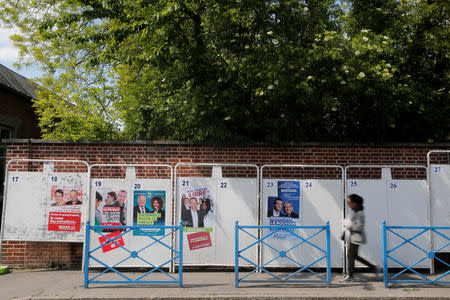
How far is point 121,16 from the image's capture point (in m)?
8.68

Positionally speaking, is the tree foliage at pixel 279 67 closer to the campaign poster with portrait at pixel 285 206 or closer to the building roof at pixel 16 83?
the campaign poster with portrait at pixel 285 206

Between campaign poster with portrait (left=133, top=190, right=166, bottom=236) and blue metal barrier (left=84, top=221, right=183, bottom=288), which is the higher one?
campaign poster with portrait (left=133, top=190, right=166, bottom=236)

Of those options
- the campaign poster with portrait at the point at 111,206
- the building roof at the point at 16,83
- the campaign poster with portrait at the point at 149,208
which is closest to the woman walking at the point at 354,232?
the campaign poster with portrait at the point at 149,208

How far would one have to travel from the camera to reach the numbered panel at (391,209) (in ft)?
24.0

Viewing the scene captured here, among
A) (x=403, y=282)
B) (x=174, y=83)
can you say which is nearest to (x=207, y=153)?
(x=174, y=83)

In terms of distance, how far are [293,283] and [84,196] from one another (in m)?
4.70

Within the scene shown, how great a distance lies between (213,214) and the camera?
7492mm

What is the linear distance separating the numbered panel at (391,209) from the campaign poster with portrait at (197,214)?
2982 millimetres

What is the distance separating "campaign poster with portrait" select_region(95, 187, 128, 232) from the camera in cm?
746

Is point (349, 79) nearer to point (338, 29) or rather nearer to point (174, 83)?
point (338, 29)

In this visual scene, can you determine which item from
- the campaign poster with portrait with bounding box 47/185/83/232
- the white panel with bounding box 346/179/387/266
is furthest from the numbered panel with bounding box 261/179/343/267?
the campaign poster with portrait with bounding box 47/185/83/232

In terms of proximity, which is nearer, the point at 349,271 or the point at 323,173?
the point at 349,271

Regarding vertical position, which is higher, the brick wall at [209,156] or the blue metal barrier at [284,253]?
the brick wall at [209,156]

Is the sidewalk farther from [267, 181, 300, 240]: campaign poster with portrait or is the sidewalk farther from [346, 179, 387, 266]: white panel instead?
[267, 181, 300, 240]: campaign poster with portrait
